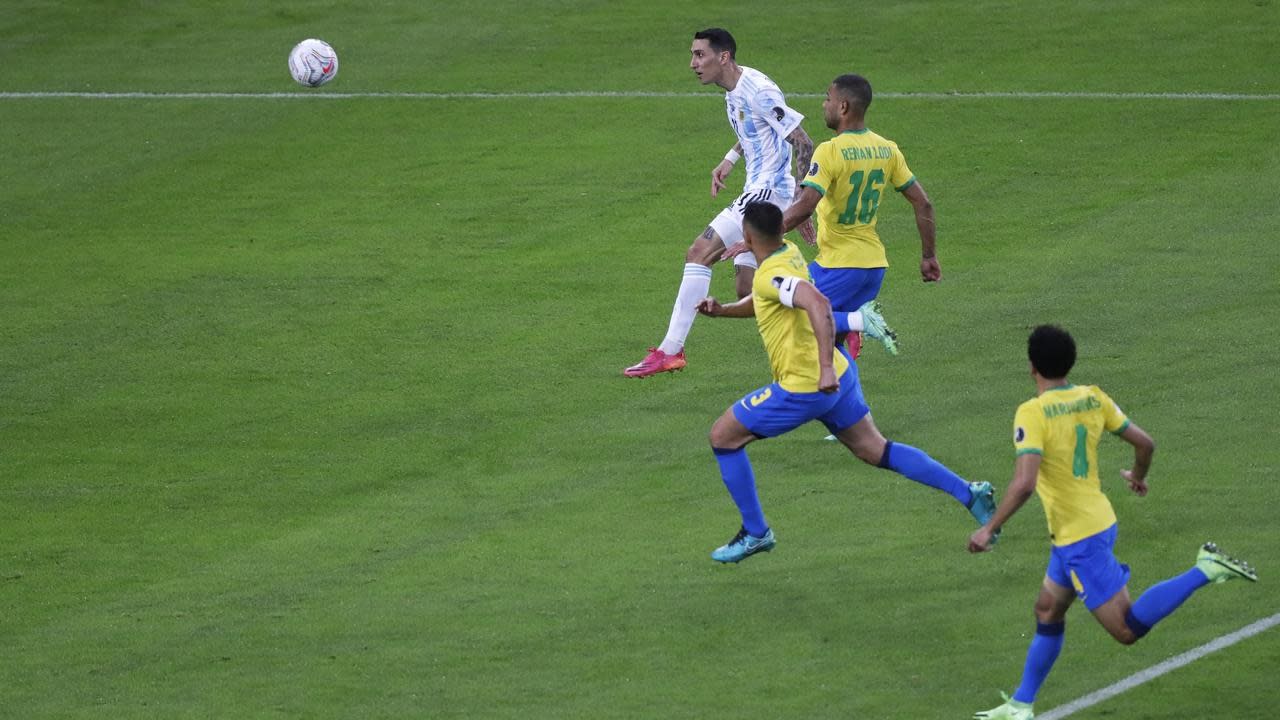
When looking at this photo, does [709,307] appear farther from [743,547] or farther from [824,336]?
[743,547]

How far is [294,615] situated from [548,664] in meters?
1.71

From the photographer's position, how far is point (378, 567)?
11.7 metres

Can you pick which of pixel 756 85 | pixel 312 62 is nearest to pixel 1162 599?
pixel 756 85

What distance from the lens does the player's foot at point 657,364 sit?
15.1 m

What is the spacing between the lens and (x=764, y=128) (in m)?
14.7

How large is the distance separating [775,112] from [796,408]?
→ 4.20 metres

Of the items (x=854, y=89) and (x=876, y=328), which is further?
(x=854, y=89)

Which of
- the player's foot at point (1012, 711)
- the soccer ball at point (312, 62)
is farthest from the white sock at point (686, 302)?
the soccer ball at point (312, 62)

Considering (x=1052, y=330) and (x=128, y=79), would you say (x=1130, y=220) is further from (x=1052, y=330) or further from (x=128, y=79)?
(x=128, y=79)

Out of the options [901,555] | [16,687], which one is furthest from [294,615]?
[901,555]

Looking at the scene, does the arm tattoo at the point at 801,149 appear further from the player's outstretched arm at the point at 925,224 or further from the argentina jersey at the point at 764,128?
the player's outstretched arm at the point at 925,224

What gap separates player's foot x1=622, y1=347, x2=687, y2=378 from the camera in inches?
595

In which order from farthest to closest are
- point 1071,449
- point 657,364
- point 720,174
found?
point 720,174
point 657,364
point 1071,449

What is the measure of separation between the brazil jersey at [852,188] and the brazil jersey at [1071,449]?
4.12 metres
